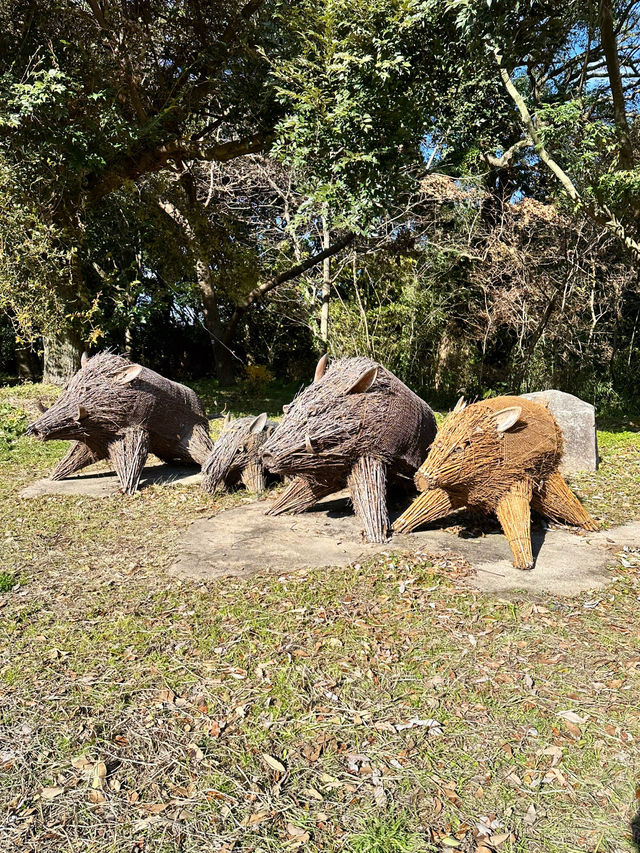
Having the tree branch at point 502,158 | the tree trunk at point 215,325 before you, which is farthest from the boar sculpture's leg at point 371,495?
the tree trunk at point 215,325

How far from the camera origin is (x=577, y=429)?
8.59 metres

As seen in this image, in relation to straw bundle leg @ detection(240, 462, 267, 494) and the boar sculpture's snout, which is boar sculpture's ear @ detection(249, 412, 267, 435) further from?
the boar sculpture's snout

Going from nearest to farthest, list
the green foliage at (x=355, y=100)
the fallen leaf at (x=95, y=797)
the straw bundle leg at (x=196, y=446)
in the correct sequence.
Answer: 1. the fallen leaf at (x=95, y=797)
2. the straw bundle leg at (x=196, y=446)
3. the green foliage at (x=355, y=100)

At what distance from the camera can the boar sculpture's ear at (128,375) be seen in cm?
739

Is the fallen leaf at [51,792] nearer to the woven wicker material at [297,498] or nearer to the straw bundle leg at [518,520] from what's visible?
the straw bundle leg at [518,520]

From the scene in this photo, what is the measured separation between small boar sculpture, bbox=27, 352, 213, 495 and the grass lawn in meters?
2.17

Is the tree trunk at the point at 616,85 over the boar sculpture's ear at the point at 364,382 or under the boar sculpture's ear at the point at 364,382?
over

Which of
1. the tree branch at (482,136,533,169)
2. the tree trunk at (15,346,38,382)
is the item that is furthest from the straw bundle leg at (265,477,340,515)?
the tree trunk at (15,346,38,382)

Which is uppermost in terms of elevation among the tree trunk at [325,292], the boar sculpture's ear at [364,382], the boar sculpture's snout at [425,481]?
the tree trunk at [325,292]

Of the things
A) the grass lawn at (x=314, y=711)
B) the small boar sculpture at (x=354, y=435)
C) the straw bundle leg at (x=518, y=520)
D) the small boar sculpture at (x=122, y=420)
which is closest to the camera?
the grass lawn at (x=314, y=711)

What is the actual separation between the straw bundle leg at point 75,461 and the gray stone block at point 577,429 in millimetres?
6067

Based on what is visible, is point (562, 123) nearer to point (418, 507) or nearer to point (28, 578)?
point (418, 507)

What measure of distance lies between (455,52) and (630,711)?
409 inches

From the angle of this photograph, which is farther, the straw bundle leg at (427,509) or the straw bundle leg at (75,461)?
the straw bundle leg at (75,461)
